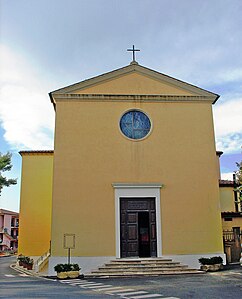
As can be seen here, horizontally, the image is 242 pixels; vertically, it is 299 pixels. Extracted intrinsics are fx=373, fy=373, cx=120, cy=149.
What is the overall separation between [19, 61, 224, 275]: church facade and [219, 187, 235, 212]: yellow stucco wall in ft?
8.23

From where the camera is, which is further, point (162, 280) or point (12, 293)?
point (162, 280)

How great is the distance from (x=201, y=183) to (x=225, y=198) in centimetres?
309

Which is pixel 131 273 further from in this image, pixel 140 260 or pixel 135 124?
pixel 135 124

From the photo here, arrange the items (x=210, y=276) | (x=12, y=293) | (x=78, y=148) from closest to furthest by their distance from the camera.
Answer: (x=12, y=293) → (x=210, y=276) → (x=78, y=148)

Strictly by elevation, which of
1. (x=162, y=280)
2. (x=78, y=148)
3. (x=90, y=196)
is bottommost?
(x=162, y=280)

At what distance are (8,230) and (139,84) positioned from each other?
43.8 m

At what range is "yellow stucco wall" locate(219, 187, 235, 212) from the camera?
18.5 meters

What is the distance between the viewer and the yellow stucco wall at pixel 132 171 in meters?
15.4

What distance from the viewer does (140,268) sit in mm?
14273

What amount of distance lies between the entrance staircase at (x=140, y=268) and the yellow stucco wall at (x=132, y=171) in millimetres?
626

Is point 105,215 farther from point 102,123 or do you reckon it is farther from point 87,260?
point 102,123

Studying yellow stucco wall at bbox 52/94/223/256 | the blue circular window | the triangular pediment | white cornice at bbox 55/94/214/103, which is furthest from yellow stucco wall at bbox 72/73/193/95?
the blue circular window

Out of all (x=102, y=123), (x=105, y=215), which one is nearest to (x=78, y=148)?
(x=102, y=123)

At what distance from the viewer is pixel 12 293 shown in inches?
392
